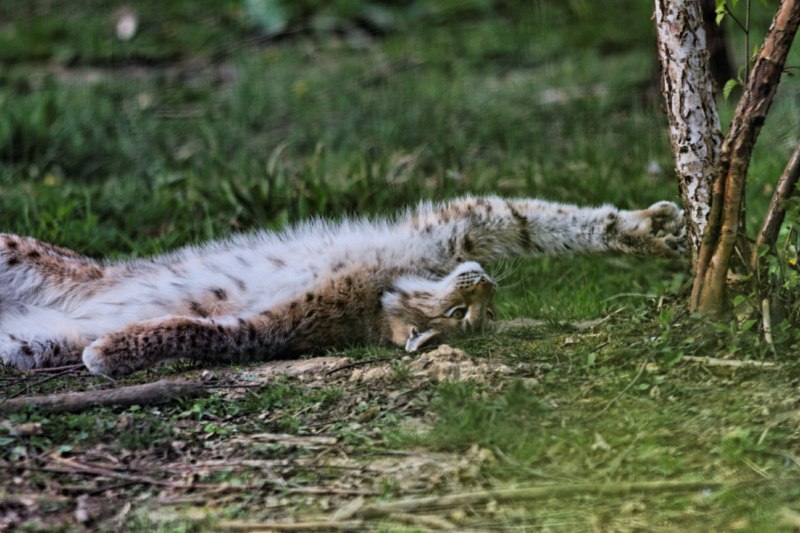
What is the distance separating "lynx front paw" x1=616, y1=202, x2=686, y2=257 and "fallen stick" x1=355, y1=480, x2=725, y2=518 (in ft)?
7.26

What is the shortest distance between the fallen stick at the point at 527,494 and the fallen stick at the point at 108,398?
1174 mm

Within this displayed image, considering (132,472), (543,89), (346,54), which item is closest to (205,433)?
(132,472)

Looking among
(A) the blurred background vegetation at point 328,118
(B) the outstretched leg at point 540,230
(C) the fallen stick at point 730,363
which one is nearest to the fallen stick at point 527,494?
(C) the fallen stick at point 730,363

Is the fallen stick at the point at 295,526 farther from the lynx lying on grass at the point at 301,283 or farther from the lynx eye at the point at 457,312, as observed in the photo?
the lynx eye at the point at 457,312

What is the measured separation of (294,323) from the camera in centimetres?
459

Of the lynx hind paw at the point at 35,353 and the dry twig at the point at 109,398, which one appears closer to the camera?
the dry twig at the point at 109,398

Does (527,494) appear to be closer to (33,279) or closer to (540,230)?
(540,230)

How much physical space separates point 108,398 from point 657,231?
2.66m

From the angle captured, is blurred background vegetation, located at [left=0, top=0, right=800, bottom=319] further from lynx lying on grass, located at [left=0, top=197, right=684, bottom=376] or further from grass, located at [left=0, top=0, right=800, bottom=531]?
lynx lying on grass, located at [left=0, top=197, right=684, bottom=376]

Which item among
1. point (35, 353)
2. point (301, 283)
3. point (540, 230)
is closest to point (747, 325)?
point (540, 230)

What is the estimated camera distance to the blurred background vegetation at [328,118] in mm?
6551

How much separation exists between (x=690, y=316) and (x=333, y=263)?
1.74m

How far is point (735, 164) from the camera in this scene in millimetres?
3615

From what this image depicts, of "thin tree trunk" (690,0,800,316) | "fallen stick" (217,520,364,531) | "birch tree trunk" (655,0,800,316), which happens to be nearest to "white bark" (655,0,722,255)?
"birch tree trunk" (655,0,800,316)
